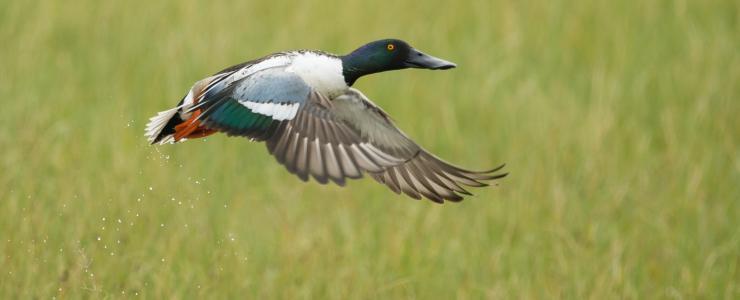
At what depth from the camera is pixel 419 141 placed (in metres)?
8.62

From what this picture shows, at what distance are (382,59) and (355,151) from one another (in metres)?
0.62

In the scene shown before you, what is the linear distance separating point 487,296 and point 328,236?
91 centimetres

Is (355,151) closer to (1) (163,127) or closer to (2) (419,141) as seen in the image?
(1) (163,127)

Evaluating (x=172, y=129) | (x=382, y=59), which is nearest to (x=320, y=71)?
(x=382, y=59)

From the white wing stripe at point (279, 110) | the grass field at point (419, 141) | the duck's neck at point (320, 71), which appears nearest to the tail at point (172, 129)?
the white wing stripe at point (279, 110)

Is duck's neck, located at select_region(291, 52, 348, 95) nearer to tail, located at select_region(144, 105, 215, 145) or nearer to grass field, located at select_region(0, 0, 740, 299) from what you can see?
tail, located at select_region(144, 105, 215, 145)

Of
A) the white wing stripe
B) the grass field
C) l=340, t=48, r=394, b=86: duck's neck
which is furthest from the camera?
the grass field

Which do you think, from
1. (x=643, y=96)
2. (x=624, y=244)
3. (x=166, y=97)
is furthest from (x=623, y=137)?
(x=166, y=97)

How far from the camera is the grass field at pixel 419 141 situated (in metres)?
6.67

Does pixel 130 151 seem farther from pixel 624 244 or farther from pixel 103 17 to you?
pixel 624 244

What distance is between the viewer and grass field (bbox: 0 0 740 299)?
21.9ft

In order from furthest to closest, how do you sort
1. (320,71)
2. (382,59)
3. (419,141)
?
(419,141) → (382,59) → (320,71)

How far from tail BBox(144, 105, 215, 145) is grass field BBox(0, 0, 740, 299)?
23.7 inches

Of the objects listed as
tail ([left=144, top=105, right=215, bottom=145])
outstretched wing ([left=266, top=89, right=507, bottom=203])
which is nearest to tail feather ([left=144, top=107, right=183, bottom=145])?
tail ([left=144, top=105, right=215, bottom=145])
